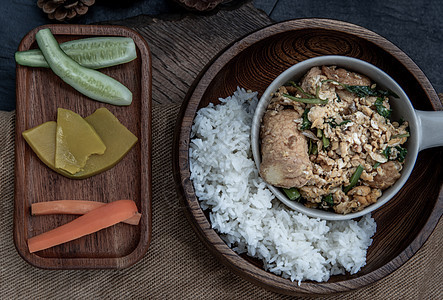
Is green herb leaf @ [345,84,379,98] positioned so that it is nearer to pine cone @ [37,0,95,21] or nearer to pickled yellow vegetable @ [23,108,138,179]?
pickled yellow vegetable @ [23,108,138,179]

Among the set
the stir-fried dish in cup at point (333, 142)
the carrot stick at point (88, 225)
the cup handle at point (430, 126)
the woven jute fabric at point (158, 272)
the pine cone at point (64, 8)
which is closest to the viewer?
the stir-fried dish in cup at point (333, 142)

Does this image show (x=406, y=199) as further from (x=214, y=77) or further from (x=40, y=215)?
(x=40, y=215)

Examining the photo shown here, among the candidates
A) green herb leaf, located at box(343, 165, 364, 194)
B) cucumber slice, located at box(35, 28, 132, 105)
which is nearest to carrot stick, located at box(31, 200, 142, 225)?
cucumber slice, located at box(35, 28, 132, 105)

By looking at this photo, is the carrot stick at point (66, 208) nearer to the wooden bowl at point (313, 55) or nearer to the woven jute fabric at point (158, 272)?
the woven jute fabric at point (158, 272)

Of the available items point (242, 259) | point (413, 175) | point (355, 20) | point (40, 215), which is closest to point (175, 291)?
point (242, 259)

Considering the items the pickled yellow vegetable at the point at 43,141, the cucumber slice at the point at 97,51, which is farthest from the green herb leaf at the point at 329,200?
the pickled yellow vegetable at the point at 43,141

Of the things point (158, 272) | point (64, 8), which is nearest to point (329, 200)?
point (158, 272)
